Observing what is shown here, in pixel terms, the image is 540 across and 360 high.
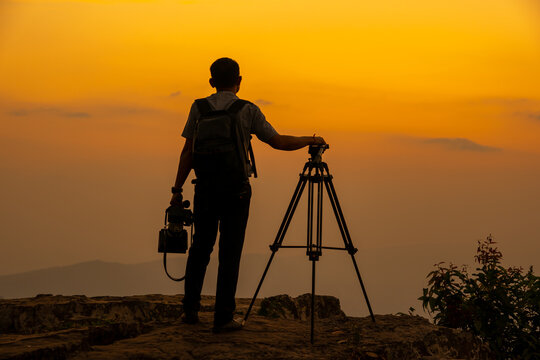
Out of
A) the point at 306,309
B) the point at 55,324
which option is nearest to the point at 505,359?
the point at 306,309

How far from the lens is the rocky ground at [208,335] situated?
8.48 meters

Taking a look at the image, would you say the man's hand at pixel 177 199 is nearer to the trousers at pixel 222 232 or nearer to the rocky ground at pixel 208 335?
the trousers at pixel 222 232

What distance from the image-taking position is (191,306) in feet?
31.6

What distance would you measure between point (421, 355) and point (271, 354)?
7.26 feet

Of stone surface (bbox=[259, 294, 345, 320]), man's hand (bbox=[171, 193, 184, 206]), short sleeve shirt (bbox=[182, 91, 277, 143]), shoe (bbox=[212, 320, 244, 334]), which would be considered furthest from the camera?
stone surface (bbox=[259, 294, 345, 320])

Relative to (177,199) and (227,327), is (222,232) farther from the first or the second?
(227,327)

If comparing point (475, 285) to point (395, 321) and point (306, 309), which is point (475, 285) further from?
point (306, 309)

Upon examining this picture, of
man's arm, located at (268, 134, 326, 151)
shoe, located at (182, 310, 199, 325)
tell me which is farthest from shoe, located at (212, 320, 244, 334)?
man's arm, located at (268, 134, 326, 151)

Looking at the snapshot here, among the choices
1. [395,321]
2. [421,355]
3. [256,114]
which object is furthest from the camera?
[395,321]

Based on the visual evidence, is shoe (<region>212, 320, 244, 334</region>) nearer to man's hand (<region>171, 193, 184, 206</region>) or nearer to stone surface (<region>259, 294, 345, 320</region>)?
man's hand (<region>171, 193, 184, 206</region>)

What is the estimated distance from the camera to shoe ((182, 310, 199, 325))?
9.71 meters

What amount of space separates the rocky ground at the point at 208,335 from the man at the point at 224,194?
70 centimetres

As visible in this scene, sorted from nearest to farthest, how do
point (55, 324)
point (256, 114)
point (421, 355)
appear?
point (256, 114)
point (421, 355)
point (55, 324)

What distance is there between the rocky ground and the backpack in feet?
6.35
